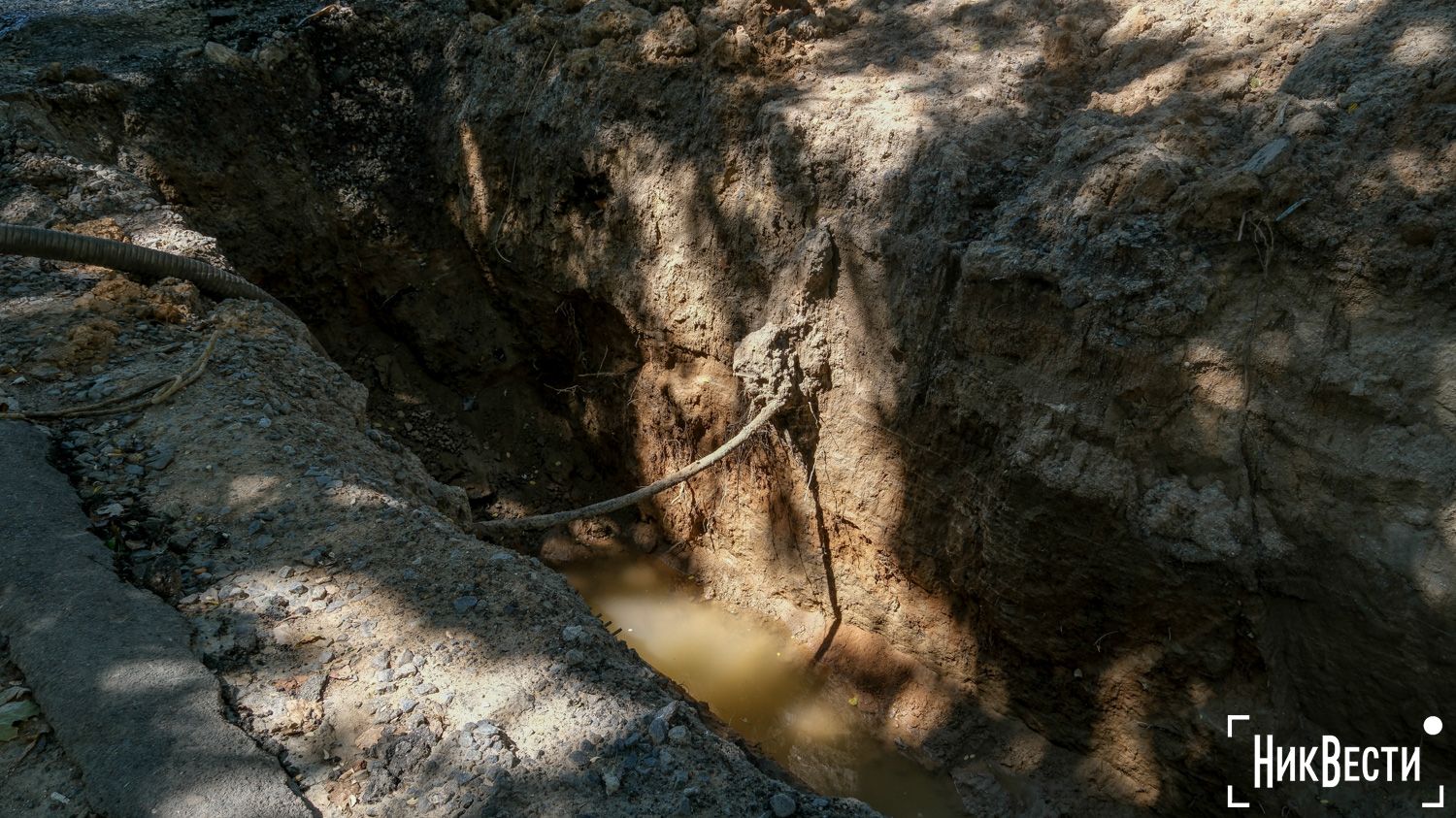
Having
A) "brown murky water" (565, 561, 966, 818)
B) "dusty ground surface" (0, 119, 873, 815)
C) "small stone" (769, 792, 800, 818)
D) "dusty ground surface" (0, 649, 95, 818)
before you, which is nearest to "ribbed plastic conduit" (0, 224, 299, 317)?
"dusty ground surface" (0, 119, 873, 815)

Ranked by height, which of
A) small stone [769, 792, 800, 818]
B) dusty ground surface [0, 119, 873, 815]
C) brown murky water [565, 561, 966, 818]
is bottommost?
brown murky water [565, 561, 966, 818]

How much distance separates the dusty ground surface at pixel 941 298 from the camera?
3156 mm

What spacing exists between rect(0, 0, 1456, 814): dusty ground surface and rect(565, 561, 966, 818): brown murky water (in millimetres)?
175

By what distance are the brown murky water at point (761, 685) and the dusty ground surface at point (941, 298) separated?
175 millimetres

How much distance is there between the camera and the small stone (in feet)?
6.67

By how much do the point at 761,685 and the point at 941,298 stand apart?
2.32m

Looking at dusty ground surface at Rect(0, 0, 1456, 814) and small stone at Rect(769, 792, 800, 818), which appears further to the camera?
dusty ground surface at Rect(0, 0, 1456, 814)

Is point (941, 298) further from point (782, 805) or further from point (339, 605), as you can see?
A: point (339, 605)

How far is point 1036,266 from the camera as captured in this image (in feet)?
11.7

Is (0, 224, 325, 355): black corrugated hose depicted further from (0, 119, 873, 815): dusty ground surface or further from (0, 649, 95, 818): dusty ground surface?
(0, 649, 95, 818): dusty ground surface

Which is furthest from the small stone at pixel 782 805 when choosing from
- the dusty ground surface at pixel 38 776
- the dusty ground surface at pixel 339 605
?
the dusty ground surface at pixel 38 776

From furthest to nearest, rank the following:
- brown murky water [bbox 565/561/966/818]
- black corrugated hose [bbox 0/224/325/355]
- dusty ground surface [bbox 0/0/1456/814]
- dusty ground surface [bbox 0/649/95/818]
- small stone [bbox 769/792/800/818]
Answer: brown murky water [bbox 565/561/966/818] → black corrugated hose [bbox 0/224/325/355] → dusty ground surface [bbox 0/0/1456/814] → small stone [bbox 769/792/800/818] → dusty ground surface [bbox 0/649/95/818]

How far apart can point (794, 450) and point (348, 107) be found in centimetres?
411

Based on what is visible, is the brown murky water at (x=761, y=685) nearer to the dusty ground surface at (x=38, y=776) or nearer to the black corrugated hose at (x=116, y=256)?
the black corrugated hose at (x=116, y=256)
